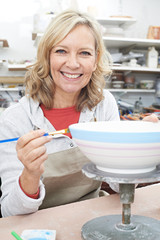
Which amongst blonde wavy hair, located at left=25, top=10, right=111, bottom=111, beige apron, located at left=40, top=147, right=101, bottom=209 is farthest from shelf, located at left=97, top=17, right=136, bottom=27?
beige apron, located at left=40, top=147, right=101, bottom=209

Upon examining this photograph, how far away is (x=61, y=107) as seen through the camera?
1.38 metres

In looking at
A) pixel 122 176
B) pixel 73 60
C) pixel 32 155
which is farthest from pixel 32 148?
pixel 73 60

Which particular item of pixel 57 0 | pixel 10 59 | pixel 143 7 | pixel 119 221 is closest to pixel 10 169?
pixel 119 221

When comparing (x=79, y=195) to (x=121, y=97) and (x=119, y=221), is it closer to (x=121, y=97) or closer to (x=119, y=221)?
(x=119, y=221)

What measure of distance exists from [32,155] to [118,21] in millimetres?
2935

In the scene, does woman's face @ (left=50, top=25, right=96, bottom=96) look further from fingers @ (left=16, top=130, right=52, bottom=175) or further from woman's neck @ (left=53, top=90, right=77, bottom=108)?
fingers @ (left=16, top=130, right=52, bottom=175)

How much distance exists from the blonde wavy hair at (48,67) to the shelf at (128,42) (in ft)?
5.90

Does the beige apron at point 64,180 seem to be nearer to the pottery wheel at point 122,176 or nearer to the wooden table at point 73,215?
the wooden table at point 73,215

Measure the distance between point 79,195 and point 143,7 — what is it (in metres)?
3.22

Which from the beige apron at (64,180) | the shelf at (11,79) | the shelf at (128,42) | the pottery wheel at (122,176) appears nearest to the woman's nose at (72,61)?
the beige apron at (64,180)

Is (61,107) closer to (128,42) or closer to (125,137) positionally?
(125,137)

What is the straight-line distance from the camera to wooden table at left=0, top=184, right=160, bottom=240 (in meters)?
0.75

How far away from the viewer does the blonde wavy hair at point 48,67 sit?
4.09 ft

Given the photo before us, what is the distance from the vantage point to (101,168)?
2.21ft
